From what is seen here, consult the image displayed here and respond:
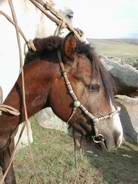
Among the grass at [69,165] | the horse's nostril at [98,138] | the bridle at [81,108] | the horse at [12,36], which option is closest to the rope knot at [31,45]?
the horse at [12,36]

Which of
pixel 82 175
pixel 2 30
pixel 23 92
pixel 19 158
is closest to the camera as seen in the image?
pixel 2 30

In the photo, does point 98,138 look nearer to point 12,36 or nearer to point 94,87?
point 94,87

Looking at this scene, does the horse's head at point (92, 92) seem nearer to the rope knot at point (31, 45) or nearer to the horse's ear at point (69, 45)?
the horse's ear at point (69, 45)

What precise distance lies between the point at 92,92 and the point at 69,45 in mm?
392

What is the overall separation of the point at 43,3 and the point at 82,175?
3018mm

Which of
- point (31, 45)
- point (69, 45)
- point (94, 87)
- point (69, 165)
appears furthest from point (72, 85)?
point (69, 165)

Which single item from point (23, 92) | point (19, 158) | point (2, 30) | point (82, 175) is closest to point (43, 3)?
point (2, 30)

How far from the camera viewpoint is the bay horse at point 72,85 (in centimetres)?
373

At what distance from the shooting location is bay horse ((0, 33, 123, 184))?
373 cm

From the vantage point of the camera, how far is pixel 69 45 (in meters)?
3.64

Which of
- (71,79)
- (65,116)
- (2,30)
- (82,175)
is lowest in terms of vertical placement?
(82,175)

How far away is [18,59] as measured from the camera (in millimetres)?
3490

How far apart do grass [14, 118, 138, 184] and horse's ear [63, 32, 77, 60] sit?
7.60ft

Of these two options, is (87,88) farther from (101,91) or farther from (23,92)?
(23,92)
